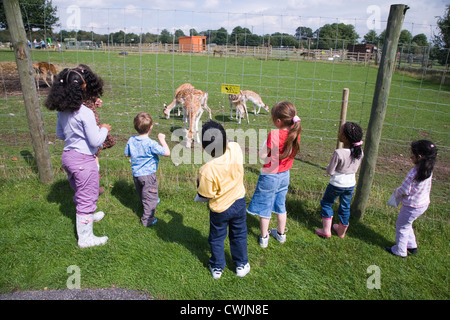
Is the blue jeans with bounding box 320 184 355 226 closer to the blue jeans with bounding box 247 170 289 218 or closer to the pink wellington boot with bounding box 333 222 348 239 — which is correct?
the pink wellington boot with bounding box 333 222 348 239

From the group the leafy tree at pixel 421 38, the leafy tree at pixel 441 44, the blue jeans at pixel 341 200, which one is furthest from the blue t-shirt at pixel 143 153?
the leafy tree at pixel 441 44

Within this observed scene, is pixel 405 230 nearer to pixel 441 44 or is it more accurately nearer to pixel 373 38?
pixel 373 38

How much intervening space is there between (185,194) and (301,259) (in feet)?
6.98

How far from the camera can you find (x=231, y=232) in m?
3.30

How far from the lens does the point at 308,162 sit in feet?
25.3

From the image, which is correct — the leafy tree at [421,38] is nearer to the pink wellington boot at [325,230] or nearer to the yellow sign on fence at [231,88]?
the yellow sign on fence at [231,88]

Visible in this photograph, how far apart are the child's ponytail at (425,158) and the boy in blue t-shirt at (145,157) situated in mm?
2848

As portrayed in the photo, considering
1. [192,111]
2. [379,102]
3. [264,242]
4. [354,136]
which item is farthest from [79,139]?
[192,111]

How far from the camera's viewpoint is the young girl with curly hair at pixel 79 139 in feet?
10.9

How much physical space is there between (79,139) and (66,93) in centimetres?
53

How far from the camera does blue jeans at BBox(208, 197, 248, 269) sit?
3160mm
